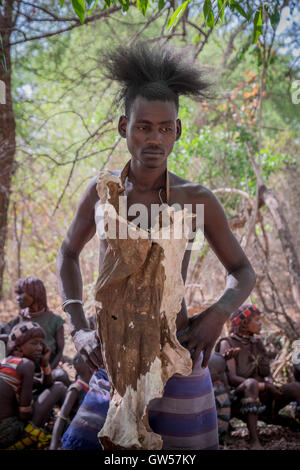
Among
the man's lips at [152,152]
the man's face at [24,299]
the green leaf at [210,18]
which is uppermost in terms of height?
the green leaf at [210,18]

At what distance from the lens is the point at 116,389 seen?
5.77ft

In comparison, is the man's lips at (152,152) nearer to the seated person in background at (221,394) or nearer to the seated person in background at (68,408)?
the seated person in background at (68,408)

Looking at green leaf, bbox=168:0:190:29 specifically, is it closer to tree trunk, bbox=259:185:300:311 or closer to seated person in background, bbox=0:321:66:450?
seated person in background, bbox=0:321:66:450

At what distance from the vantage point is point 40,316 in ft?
14.7

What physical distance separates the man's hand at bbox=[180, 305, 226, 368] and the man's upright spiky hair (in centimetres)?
87

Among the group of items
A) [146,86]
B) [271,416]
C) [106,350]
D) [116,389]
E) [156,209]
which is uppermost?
[146,86]

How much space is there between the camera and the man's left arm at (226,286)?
6.15 ft

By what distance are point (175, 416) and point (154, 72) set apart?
1.36 metres

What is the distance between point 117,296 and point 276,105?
1028 cm

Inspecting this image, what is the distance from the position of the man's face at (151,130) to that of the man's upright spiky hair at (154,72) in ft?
0.25

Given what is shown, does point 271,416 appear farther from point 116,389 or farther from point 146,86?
point 146,86

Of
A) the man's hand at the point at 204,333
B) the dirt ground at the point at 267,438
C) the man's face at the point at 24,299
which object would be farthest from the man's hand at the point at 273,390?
the man's hand at the point at 204,333

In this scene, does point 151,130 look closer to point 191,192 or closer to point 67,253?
point 191,192

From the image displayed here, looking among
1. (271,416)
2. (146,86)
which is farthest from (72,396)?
(146,86)
